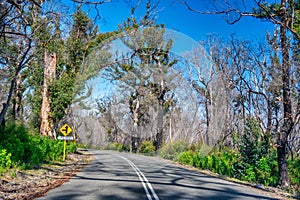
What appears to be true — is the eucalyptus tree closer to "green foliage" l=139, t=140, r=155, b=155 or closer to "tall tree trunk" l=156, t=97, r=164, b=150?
"tall tree trunk" l=156, t=97, r=164, b=150

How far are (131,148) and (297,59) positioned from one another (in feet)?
146

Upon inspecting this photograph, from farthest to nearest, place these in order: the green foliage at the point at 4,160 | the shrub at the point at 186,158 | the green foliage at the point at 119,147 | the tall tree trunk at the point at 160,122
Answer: the green foliage at the point at 119,147 < the tall tree trunk at the point at 160,122 < the shrub at the point at 186,158 < the green foliage at the point at 4,160

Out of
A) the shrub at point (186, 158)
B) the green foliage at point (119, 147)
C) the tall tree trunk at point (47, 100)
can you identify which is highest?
the tall tree trunk at point (47, 100)

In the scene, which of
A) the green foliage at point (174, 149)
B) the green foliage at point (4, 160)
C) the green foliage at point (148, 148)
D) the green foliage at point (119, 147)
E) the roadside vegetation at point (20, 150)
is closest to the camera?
the green foliage at point (4, 160)

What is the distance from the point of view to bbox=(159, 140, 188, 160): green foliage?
32.7 metres

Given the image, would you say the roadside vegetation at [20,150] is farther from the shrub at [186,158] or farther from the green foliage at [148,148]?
the green foliage at [148,148]

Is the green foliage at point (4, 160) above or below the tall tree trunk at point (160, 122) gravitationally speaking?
below

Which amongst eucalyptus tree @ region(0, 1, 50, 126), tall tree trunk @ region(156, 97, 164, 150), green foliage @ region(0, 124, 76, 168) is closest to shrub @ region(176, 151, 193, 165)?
green foliage @ region(0, 124, 76, 168)

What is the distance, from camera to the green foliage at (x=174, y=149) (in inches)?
1288

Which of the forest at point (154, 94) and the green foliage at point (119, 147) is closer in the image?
the forest at point (154, 94)

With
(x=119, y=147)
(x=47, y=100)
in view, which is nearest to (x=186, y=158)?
(x=47, y=100)

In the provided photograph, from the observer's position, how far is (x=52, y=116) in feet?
80.6

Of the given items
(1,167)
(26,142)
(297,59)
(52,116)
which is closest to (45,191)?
(1,167)

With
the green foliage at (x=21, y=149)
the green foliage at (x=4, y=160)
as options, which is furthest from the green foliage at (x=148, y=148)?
the green foliage at (x=4, y=160)
